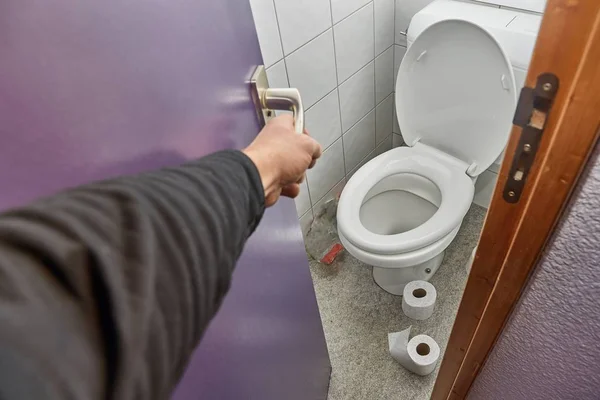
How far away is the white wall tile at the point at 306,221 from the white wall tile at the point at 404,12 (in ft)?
2.41

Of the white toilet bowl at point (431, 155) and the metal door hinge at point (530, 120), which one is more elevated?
the metal door hinge at point (530, 120)

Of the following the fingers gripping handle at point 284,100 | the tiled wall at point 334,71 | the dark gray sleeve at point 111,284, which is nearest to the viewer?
the dark gray sleeve at point 111,284

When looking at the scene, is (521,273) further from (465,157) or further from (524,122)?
(465,157)

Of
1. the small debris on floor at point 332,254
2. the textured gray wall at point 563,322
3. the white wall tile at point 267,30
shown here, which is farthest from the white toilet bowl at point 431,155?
the textured gray wall at point 563,322

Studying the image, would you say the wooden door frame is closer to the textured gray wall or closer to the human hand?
the textured gray wall

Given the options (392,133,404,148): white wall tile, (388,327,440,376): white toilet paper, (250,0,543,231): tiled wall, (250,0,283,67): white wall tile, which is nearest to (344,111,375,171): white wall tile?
(250,0,543,231): tiled wall

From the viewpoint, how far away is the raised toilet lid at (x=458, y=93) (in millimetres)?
1178

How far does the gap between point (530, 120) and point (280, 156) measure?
0.27m

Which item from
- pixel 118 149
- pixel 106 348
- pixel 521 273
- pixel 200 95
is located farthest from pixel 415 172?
pixel 106 348

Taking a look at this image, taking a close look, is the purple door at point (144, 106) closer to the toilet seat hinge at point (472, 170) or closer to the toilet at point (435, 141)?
the toilet at point (435, 141)

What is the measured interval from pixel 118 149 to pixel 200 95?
0.48ft

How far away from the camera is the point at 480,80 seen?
1233 mm

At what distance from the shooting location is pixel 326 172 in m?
1.67

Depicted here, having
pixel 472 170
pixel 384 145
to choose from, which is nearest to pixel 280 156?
pixel 472 170
